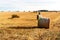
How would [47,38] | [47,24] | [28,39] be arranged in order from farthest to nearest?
[47,24] → [47,38] → [28,39]

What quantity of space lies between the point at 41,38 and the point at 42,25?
26.2 ft

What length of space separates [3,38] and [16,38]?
3.00 ft

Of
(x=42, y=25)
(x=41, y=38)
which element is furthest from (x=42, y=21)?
(x=41, y=38)

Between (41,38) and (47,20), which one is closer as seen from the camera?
(41,38)

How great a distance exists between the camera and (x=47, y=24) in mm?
23641

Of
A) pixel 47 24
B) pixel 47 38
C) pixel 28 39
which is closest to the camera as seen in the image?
pixel 28 39

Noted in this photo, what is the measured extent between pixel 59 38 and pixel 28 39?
222 cm

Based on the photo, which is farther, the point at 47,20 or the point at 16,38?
the point at 47,20

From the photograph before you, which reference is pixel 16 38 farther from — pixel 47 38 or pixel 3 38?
pixel 47 38

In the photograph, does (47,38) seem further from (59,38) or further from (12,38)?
(12,38)

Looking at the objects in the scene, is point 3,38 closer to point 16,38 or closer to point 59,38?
point 16,38

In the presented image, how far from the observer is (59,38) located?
15453mm

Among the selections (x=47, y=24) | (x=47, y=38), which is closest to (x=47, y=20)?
(x=47, y=24)

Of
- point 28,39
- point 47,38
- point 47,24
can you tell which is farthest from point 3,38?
point 47,24
